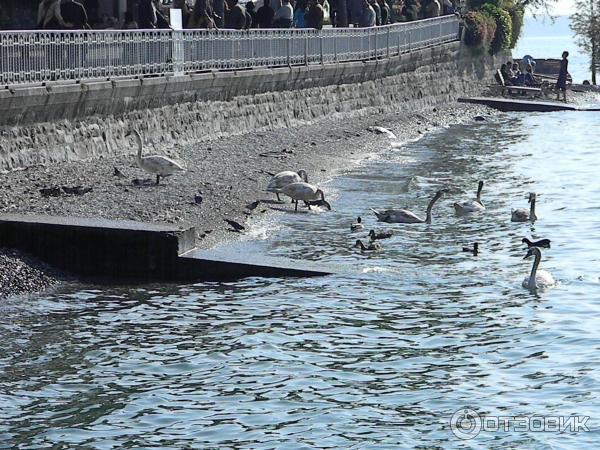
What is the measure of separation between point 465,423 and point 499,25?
150ft

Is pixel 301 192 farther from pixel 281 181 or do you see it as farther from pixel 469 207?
pixel 469 207

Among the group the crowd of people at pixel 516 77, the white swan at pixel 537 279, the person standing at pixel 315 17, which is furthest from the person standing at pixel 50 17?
the crowd of people at pixel 516 77

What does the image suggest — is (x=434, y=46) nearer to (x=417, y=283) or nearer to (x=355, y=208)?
(x=355, y=208)

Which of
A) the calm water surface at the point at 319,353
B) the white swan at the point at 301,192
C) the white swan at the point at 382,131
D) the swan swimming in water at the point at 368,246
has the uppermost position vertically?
the white swan at the point at 301,192

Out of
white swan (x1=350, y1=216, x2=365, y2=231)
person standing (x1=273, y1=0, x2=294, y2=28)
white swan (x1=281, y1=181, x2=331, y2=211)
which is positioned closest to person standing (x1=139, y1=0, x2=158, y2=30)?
white swan (x1=281, y1=181, x2=331, y2=211)

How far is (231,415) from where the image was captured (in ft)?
37.8

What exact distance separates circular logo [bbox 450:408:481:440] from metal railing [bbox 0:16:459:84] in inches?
420

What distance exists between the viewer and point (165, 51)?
997 inches

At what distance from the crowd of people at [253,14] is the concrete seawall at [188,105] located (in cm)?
115

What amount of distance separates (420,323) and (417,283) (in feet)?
6.64

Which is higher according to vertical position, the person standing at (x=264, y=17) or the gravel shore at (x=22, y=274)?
the person standing at (x=264, y=17)

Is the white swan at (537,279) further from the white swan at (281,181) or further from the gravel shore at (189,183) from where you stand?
the white swan at (281,181)

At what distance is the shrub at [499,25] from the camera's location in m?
55.4

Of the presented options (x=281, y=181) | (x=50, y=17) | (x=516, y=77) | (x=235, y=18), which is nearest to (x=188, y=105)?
(x=235, y=18)
